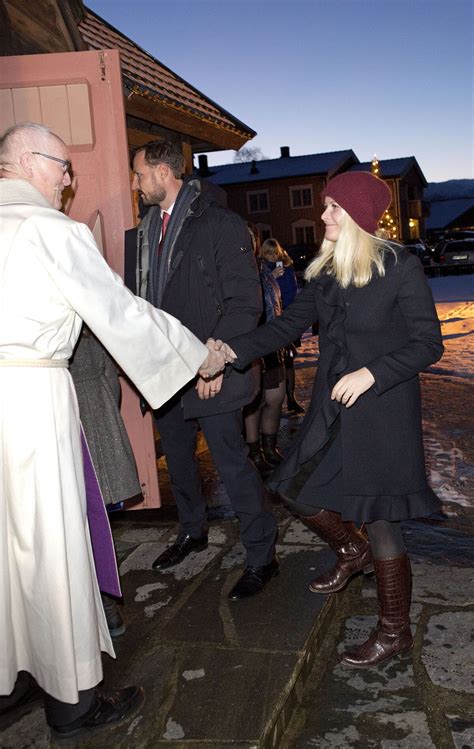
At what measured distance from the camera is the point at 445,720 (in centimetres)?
280

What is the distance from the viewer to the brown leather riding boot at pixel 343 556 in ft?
11.6

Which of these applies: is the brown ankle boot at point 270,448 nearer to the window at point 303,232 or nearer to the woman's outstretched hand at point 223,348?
the woman's outstretched hand at point 223,348

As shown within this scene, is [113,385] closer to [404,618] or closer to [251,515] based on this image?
[251,515]

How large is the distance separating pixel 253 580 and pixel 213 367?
114cm

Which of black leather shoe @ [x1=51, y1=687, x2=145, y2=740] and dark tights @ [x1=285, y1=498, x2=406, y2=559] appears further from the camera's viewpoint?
dark tights @ [x1=285, y1=498, x2=406, y2=559]

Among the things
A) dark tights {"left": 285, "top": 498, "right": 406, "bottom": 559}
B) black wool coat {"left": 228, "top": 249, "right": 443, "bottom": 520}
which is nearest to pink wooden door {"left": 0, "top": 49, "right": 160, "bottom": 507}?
black wool coat {"left": 228, "top": 249, "right": 443, "bottom": 520}

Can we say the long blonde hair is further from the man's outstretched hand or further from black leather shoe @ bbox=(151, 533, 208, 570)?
black leather shoe @ bbox=(151, 533, 208, 570)

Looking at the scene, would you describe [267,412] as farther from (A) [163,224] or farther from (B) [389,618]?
(B) [389,618]

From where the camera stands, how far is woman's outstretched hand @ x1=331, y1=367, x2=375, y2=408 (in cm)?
285

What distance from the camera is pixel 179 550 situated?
13.7 ft

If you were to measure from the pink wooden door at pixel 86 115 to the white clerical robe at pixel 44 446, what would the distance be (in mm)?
2009

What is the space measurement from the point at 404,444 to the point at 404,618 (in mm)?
774

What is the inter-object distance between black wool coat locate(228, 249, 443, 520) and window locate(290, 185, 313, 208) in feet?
139

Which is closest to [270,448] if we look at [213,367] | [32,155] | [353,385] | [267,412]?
[267,412]
